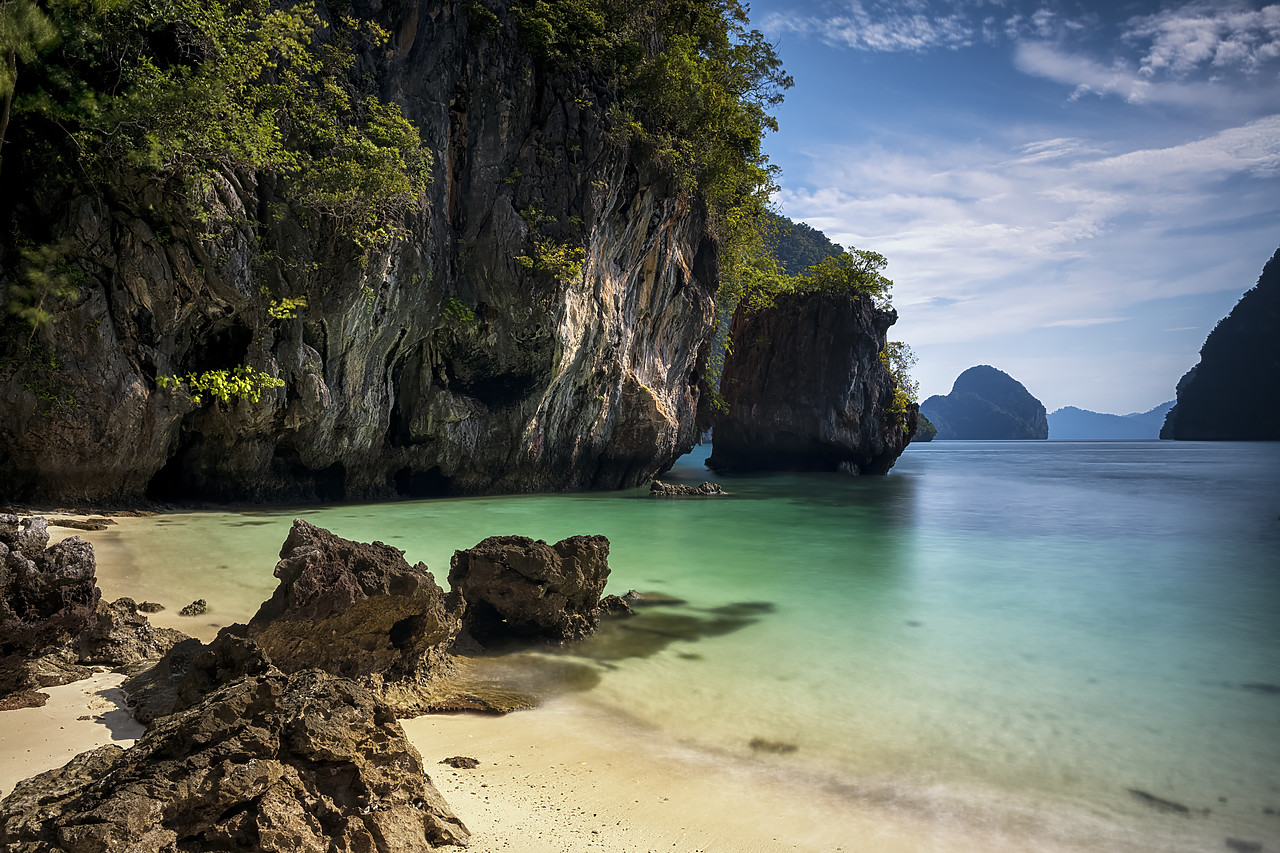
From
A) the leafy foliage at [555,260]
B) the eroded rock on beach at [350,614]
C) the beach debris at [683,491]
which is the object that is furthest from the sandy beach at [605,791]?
the beach debris at [683,491]

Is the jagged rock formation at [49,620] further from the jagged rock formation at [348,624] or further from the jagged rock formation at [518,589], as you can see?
the jagged rock formation at [518,589]

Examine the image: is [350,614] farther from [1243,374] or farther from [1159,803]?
[1243,374]

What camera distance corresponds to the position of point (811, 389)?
98.4 ft

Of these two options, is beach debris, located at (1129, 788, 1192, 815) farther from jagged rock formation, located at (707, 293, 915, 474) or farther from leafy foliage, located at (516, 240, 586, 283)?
jagged rock formation, located at (707, 293, 915, 474)

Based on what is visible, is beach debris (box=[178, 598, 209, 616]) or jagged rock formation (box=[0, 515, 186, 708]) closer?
jagged rock formation (box=[0, 515, 186, 708])

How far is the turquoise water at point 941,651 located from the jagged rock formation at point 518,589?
1.18 feet

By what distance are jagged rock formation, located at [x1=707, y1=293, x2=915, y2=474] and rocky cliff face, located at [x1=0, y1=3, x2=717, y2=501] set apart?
978cm

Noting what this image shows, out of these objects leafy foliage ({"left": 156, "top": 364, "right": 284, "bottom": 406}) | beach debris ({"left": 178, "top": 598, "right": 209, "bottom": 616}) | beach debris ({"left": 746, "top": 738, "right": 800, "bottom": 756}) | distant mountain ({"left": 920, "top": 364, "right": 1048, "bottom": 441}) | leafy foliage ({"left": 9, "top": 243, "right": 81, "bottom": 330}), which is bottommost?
beach debris ({"left": 746, "top": 738, "right": 800, "bottom": 756})

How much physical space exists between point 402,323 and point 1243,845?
14337 millimetres

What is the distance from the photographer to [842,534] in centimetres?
1416

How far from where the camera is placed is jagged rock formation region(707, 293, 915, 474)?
29.9m

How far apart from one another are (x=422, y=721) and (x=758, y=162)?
21.6 metres

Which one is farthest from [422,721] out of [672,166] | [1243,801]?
[672,166]

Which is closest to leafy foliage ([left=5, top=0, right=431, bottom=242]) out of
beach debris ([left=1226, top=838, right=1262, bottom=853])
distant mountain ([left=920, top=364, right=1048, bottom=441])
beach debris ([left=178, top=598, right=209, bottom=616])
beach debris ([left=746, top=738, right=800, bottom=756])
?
beach debris ([left=178, top=598, right=209, bottom=616])
